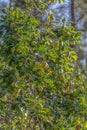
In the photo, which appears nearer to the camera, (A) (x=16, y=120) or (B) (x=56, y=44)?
(A) (x=16, y=120)

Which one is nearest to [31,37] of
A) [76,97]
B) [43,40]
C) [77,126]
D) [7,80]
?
[43,40]

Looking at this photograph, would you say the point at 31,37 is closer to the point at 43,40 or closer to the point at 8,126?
the point at 43,40

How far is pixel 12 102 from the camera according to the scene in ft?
9.62

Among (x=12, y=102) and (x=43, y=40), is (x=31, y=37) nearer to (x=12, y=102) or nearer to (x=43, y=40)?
(x=43, y=40)

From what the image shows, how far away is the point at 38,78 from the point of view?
3.03 metres

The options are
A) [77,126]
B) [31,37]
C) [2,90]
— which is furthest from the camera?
[77,126]

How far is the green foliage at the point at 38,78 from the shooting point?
2939 mm

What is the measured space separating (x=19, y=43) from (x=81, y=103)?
747 mm

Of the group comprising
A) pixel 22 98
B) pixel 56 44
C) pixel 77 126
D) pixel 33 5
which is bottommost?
pixel 77 126

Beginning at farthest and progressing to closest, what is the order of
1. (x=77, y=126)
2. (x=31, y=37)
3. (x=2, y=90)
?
(x=77, y=126) → (x=31, y=37) → (x=2, y=90)

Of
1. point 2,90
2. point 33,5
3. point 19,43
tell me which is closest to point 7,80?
point 2,90

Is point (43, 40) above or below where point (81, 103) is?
above

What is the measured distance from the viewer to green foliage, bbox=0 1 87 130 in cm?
294

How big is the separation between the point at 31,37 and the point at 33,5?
441 millimetres
